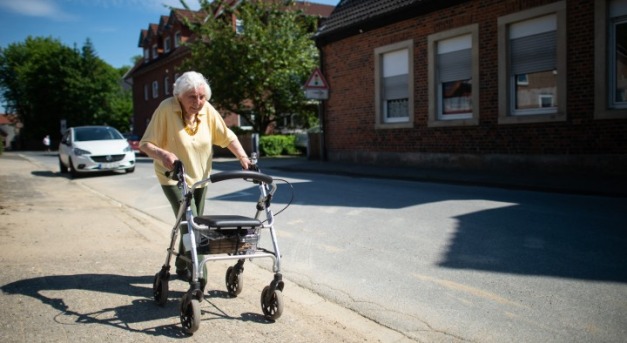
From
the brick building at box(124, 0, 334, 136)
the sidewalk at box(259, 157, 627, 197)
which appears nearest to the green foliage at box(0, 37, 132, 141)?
the brick building at box(124, 0, 334, 136)

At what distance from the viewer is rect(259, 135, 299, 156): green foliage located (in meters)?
26.6

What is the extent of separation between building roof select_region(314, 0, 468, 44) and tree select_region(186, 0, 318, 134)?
22.3 feet

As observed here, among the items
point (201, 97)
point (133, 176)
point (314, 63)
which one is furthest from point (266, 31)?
point (201, 97)

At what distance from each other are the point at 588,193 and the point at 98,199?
9516mm

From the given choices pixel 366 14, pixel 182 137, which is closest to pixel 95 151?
pixel 366 14

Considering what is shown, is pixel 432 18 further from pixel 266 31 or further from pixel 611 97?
pixel 266 31

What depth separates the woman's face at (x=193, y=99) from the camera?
12.7ft

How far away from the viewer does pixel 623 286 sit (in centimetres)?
423

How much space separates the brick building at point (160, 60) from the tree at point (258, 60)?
8927 millimetres

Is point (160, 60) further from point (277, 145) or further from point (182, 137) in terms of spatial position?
point (182, 137)

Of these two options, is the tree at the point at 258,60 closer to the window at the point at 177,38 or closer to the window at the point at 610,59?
the window at the point at 177,38

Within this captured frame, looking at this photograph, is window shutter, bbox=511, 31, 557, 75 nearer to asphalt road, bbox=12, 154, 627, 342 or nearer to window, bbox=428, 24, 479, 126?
window, bbox=428, 24, 479, 126

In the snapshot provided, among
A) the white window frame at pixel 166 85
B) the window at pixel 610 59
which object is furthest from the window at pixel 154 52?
the window at pixel 610 59

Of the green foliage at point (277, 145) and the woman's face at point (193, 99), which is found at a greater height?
the woman's face at point (193, 99)
